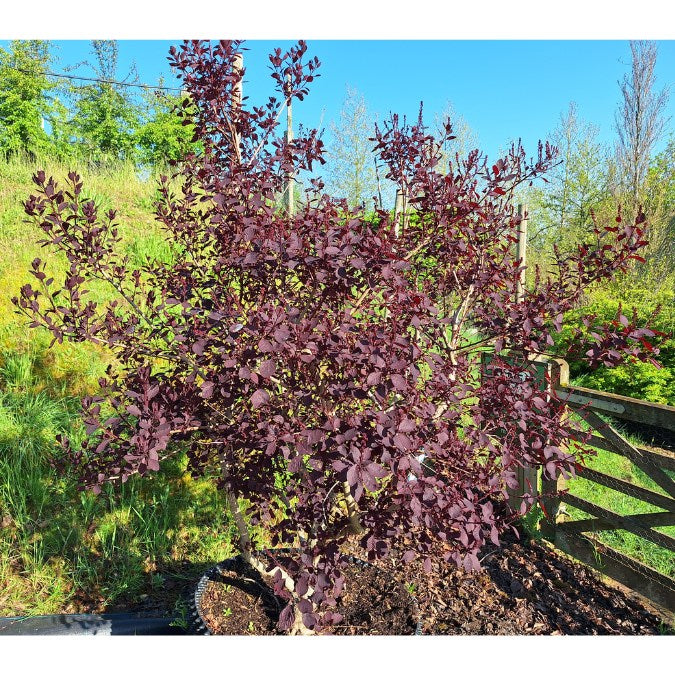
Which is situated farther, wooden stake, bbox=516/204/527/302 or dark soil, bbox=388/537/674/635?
dark soil, bbox=388/537/674/635

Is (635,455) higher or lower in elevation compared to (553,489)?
higher

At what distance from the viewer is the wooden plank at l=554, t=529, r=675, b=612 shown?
9.73 ft

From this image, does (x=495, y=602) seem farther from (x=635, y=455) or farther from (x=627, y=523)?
(x=635, y=455)

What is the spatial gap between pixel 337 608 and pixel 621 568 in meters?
1.74

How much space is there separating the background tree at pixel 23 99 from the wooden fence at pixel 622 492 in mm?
17844

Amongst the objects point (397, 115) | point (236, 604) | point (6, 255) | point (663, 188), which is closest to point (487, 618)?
point (236, 604)

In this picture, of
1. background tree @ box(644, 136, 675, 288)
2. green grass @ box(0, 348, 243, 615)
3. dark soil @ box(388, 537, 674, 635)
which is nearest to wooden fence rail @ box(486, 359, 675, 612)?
dark soil @ box(388, 537, 674, 635)

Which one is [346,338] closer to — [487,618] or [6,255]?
[487,618]

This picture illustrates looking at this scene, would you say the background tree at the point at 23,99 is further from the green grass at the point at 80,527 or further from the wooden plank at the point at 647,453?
the wooden plank at the point at 647,453

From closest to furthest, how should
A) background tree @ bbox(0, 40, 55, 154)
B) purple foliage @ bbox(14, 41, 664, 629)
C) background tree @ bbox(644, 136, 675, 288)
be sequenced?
purple foliage @ bbox(14, 41, 664, 629), background tree @ bbox(644, 136, 675, 288), background tree @ bbox(0, 40, 55, 154)

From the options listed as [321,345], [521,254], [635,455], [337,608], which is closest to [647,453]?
[635,455]

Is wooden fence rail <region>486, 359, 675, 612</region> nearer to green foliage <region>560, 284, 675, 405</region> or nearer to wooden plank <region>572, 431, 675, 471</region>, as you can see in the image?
wooden plank <region>572, 431, 675, 471</region>

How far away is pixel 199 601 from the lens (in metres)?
2.61
